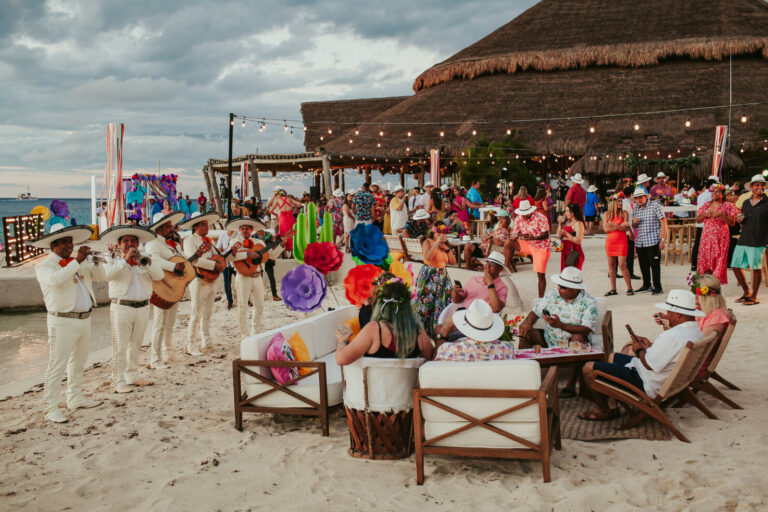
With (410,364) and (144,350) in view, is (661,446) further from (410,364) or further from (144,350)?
(144,350)

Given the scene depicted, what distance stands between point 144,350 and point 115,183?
244 cm

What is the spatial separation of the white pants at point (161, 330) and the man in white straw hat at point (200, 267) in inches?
16.9

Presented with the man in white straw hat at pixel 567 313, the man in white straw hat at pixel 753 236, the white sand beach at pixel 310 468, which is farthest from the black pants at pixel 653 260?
the man in white straw hat at pixel 567 313

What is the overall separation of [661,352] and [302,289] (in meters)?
2.65

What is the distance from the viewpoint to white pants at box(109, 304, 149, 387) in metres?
5.62

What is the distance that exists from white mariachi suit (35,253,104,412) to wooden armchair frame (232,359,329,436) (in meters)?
1.51

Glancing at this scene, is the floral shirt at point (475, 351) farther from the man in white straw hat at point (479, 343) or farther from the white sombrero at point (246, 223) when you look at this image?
the white sombrero at point (246, 223)

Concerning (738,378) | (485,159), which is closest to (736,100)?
(485,159)

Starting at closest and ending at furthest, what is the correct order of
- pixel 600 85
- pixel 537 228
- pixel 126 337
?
pixel 126 337
pixel 537 228
pixel 600 85

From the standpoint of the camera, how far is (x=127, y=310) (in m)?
5.63

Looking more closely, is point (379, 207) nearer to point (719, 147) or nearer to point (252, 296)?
point (252, 296)

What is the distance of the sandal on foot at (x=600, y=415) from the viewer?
181 inches

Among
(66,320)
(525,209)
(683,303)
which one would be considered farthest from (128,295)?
(525,209)

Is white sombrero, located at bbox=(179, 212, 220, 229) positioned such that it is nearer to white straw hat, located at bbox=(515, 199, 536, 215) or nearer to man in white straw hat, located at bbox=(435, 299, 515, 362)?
man in white straw hat, located at bbox=(435, 299, 515, 362)
